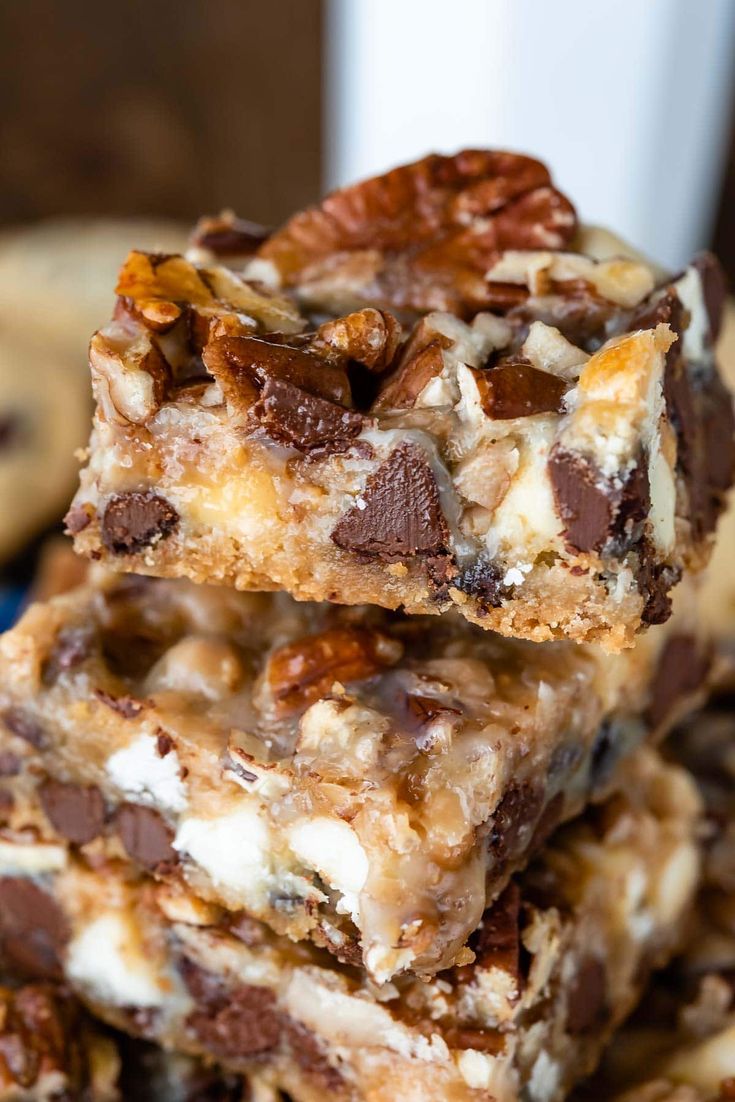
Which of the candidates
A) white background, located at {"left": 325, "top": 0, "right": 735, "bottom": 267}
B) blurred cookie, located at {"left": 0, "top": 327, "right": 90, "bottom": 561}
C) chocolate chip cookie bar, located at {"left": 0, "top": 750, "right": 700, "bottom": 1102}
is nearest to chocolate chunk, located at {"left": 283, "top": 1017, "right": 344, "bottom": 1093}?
chocolate chip cookie bar, located at {"left": 0, "top": 750, "right": 700, "bottom": 1102}

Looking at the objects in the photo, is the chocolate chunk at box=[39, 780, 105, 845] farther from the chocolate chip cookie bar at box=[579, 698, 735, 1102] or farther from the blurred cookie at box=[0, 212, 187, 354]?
the blurred cookie at box=[0, 212, 187, 354]

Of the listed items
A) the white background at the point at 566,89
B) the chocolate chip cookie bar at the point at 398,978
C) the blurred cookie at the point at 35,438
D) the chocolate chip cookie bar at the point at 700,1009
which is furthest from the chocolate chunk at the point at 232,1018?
the white background at the point at 566,89

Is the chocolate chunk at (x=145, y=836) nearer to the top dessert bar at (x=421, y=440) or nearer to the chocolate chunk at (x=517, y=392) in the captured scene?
the top dessert bar at (x=421, y=440)

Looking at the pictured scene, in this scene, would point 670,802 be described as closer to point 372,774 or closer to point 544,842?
point 544,842

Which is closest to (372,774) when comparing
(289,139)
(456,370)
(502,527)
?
(502,527)

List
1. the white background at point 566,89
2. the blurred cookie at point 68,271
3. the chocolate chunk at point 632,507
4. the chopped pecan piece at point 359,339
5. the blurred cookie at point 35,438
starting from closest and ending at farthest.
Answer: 1. the chocolate chunk at point 632,507
2. the chopped pecan piece at point 359,339
3. the blurred cookie at point 35,438
4. the blurred cookie at point 68,271
5. the white background at point 566,89

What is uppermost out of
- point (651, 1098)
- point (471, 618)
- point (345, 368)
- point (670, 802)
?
point (345, 368)
